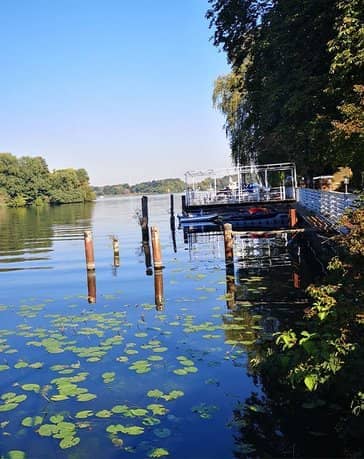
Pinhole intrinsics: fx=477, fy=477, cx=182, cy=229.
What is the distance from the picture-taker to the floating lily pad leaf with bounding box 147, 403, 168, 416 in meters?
6.12

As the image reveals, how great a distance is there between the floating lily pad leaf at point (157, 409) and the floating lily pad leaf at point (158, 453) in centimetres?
81

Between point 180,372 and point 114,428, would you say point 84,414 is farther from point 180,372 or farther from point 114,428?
point 180,372

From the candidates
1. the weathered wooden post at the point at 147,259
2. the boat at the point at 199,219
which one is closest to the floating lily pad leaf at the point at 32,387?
the weathered wooden post at the point at 147,259

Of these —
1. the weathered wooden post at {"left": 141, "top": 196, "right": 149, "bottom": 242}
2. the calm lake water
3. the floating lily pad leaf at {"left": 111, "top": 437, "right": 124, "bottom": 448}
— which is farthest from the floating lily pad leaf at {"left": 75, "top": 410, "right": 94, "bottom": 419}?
the weathered wooden post at {"left": 141, "top": 196, "right": 149, "bottom": 242}

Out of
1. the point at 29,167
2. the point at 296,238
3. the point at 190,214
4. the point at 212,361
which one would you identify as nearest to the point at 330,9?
the point at 296,238

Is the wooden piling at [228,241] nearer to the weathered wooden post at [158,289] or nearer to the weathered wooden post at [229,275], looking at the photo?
the weathered wooden post at [229,275]

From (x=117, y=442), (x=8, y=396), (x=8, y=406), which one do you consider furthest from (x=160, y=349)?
(x=117, y=442)

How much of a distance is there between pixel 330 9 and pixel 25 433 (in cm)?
1647

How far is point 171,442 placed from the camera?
5.46 metres

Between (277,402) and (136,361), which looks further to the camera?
(136,361)

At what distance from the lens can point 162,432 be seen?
5.64m

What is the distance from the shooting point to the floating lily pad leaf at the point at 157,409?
6121 mm

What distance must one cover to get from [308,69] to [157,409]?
16.3 metres

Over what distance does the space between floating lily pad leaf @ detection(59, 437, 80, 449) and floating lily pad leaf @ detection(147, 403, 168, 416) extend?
1.05m
